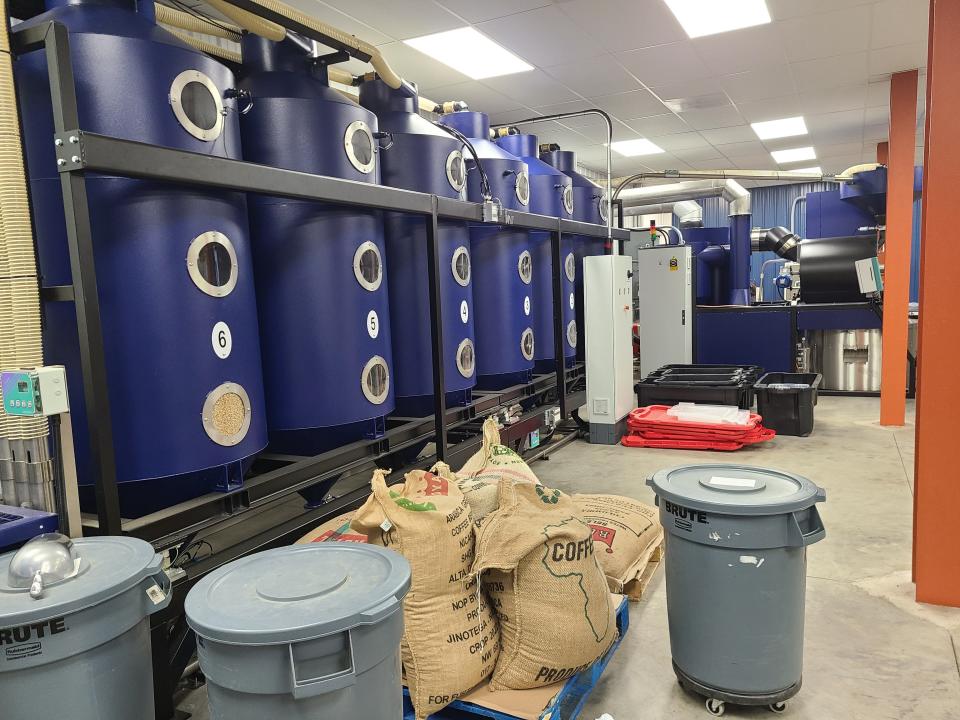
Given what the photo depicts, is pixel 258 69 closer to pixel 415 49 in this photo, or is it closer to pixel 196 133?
pixel 196 133

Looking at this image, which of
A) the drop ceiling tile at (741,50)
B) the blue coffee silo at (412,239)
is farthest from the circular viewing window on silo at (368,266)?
the drop ceiling tile at (741,50)

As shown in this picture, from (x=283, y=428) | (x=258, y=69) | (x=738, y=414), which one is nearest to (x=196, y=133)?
(x=258, y=69)

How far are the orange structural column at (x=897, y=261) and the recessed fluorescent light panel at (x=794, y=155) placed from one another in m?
4.73

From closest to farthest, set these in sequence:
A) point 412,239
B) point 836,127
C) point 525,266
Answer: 1. point 412,239
2. point 525,266
3. point 836,127

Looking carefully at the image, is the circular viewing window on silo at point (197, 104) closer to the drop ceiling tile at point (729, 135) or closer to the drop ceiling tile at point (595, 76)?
the drop ceiling tile at point (595, 76)

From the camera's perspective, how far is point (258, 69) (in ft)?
8.75

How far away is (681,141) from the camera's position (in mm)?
8984

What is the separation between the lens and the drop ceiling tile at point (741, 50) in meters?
5.16

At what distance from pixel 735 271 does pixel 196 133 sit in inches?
263

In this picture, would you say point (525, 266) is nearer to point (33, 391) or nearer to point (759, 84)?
point (33, 391)

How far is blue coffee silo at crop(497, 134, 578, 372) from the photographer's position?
4555 mm

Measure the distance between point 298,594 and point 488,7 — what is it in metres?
4.31

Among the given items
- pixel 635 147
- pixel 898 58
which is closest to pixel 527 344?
pixel 898 58

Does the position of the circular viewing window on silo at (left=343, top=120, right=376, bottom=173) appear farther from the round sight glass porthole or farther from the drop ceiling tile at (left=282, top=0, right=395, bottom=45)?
the round sight glass porthole
